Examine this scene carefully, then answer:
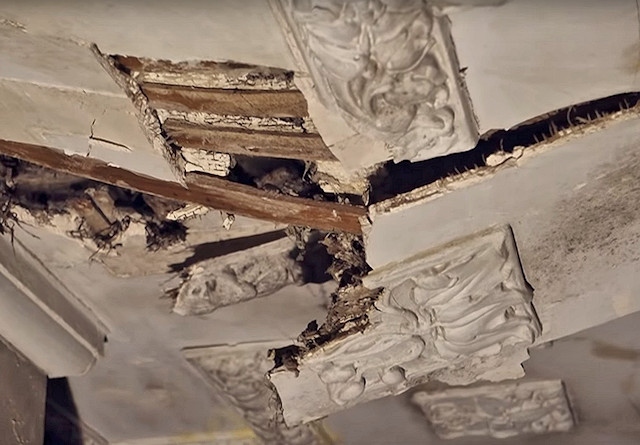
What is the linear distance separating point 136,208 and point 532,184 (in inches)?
34.4

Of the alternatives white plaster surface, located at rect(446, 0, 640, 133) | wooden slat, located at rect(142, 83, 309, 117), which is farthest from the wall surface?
white plaster surface, located at rect(446, 0, 640, 133)

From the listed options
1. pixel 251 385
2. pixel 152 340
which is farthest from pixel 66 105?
pixel 251 385

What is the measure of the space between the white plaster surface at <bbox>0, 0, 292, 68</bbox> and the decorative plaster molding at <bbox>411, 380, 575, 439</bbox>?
1599mm

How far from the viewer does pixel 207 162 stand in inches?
65.9

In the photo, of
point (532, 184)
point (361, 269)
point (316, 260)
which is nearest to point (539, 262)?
point (532, 184)

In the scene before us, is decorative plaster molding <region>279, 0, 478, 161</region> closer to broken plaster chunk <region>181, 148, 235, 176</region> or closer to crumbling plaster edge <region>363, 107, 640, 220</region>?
crumbling plaster edge <region>363, 107, 640, 220</region>

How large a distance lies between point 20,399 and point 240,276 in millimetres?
653

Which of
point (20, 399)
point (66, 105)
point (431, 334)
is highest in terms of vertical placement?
point (66, 105)

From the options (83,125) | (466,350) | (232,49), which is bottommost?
(466,350)

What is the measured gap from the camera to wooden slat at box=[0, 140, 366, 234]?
1.68 meters

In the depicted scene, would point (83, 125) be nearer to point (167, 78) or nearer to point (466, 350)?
point (167, 78)

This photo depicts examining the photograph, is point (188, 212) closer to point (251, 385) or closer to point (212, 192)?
point (212, 192)

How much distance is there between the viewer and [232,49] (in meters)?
1.32

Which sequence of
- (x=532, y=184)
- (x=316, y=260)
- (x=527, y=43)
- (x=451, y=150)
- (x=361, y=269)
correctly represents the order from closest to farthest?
(x=527, y=43) < (x=451, y=150) < (x=532, y=184) < (x=361, y=269) < (x=316, y=260)
